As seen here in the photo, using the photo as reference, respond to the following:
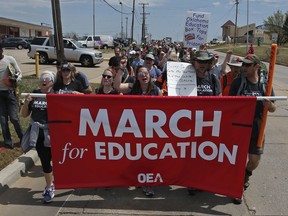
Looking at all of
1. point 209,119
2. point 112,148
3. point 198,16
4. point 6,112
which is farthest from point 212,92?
point 198,16

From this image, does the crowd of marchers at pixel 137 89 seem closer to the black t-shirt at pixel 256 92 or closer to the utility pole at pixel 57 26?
the black t-shirt at pixel 256 92

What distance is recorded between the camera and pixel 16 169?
5133mm

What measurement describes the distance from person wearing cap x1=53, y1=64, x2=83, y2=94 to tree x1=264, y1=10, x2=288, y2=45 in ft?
282

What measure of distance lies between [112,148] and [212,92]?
152 cm

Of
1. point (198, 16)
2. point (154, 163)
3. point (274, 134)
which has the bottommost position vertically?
point (274, 134)

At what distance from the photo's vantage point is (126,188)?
485 cm

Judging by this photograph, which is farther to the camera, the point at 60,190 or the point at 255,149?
the point at 60,190

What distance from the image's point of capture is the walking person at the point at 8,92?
5.86 metres

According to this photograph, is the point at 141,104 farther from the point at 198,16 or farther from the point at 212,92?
the point at 198,16

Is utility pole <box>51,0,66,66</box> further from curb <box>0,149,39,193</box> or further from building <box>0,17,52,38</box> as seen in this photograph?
building <box>0,17,52,38</box>

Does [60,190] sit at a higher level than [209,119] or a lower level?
lower

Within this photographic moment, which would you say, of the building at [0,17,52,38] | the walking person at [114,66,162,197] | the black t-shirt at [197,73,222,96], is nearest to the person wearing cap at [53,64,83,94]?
the walking person at [114,66,162,197]

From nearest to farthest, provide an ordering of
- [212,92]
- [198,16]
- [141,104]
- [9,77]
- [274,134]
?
[141,104]
[212,92]
[9,77]
[274,134]
[198,16]

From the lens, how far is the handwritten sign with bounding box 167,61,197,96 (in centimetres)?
468
